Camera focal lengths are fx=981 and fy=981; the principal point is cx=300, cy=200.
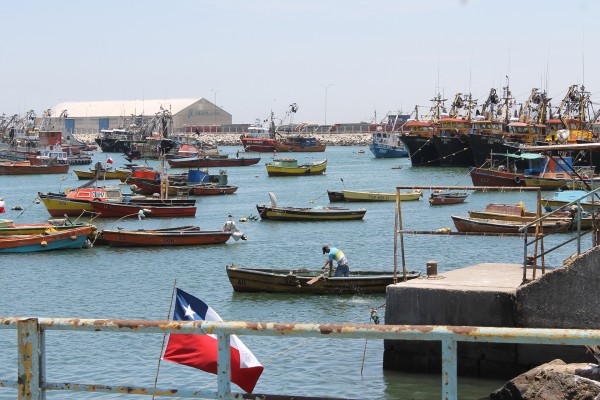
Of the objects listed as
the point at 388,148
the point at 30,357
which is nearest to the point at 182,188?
the point at 30,357

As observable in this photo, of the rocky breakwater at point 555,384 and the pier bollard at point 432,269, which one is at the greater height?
the pier bollard at point 432,269

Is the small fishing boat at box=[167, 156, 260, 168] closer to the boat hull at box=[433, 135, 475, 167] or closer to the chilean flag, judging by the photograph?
the boat hull at box=[433, 135, 475, 167]

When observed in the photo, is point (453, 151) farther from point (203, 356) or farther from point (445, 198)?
point (203, 356)

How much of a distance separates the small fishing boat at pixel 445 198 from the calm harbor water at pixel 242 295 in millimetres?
726

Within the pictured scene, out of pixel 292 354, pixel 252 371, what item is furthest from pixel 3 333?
pixel 252 371

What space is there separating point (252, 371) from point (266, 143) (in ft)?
486

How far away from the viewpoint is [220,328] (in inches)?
224

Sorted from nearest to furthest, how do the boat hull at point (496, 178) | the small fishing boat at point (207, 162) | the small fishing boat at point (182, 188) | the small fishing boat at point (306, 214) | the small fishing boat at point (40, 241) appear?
the small fishing boat at point (40, 241) < the small fishing boat at point (306, 214) < the small fishing boat at point (182, 188) < the boat hull at point (496, 178) < the small fishing boat at point (207, 162)

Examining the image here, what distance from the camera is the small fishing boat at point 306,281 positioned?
86.8 ft

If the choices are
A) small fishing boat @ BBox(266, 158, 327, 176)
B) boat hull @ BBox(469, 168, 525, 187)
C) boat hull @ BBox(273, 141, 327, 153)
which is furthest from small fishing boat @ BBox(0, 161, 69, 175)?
boat hull @ BBox(273, 141, 327, 153)

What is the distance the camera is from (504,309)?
50.1 ft

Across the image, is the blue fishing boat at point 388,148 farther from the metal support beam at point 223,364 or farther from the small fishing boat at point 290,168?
the metal support beam at point 223,364

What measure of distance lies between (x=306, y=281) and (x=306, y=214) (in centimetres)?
2440

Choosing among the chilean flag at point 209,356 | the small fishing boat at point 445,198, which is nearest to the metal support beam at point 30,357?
the chilean flag at point 209,356
